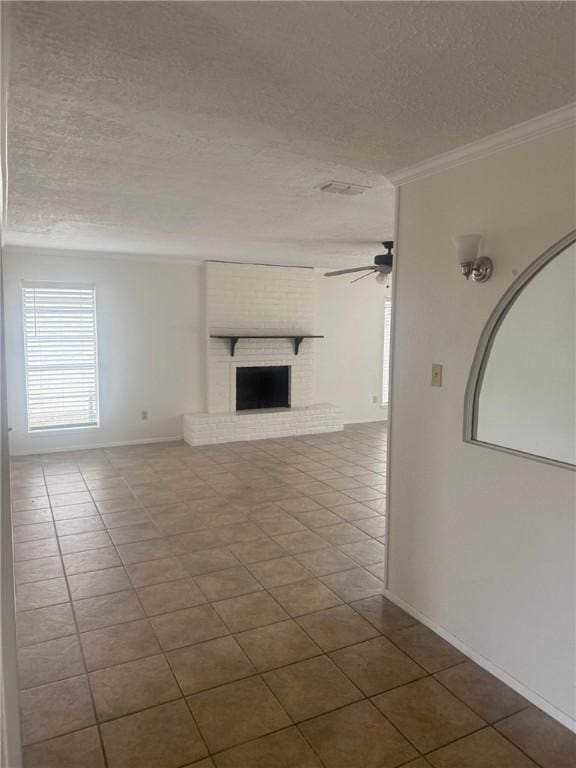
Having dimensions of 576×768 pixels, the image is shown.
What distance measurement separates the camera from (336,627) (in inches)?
103

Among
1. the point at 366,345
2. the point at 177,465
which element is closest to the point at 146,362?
the point at 177,465

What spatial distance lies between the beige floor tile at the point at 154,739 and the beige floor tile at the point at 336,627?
758 millimetres

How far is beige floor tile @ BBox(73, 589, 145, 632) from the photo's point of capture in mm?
2650

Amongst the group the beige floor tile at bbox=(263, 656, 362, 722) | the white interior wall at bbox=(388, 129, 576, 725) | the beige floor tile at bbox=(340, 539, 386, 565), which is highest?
the white interior wall at bbox=(388, 129, 576, 725)

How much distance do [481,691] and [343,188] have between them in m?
2.61

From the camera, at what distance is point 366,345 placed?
8.02 m

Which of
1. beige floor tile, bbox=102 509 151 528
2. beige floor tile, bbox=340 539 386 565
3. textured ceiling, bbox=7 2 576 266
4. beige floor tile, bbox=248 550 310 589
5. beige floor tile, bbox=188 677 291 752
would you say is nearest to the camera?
textured ceiling, bbox=7 2 576 266

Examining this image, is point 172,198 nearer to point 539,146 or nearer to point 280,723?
point 539,146

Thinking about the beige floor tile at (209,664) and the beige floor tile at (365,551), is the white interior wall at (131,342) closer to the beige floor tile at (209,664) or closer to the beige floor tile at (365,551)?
the beige floor tile at (365,551)

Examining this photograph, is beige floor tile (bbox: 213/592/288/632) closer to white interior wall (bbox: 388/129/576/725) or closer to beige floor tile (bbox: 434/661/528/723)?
white interior wall (bbox: 388/129/576/725)

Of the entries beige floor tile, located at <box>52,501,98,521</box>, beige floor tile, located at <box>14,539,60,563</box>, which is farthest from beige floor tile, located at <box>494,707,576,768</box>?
beige floor tile, located at <box>52,501,98,521</box>

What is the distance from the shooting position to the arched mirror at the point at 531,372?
2.38m

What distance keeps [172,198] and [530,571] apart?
288 centimetres

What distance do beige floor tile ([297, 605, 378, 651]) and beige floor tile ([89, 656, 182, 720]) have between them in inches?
28.7
